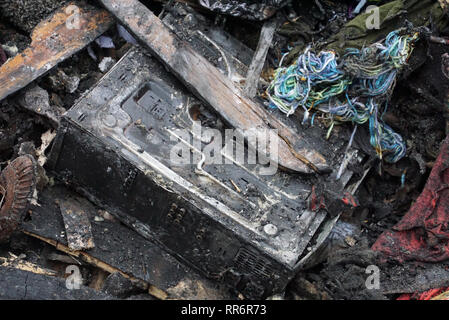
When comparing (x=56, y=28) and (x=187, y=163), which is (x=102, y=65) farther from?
(x=187, y=163)

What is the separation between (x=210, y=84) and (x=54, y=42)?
4.96 feet

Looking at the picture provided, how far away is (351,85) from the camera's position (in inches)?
224

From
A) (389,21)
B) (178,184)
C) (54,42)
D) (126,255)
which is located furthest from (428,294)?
(54,42)

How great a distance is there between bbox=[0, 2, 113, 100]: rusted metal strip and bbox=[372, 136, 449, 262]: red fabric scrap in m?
3.29

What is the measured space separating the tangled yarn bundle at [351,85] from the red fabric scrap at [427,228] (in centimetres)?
56

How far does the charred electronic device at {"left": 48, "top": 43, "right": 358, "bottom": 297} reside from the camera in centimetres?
512

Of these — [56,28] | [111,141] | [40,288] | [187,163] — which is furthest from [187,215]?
[56,28]

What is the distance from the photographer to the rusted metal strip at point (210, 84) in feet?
18.1

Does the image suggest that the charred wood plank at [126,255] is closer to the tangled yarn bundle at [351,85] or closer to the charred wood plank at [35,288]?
the charred wood plank at [35,288]

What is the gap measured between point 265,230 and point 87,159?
162cm

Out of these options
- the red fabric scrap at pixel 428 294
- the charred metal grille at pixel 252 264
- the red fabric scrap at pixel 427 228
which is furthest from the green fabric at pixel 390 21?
the red fabric scrap at pixel 428 294

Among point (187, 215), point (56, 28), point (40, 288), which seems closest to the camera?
point (40, 288)
